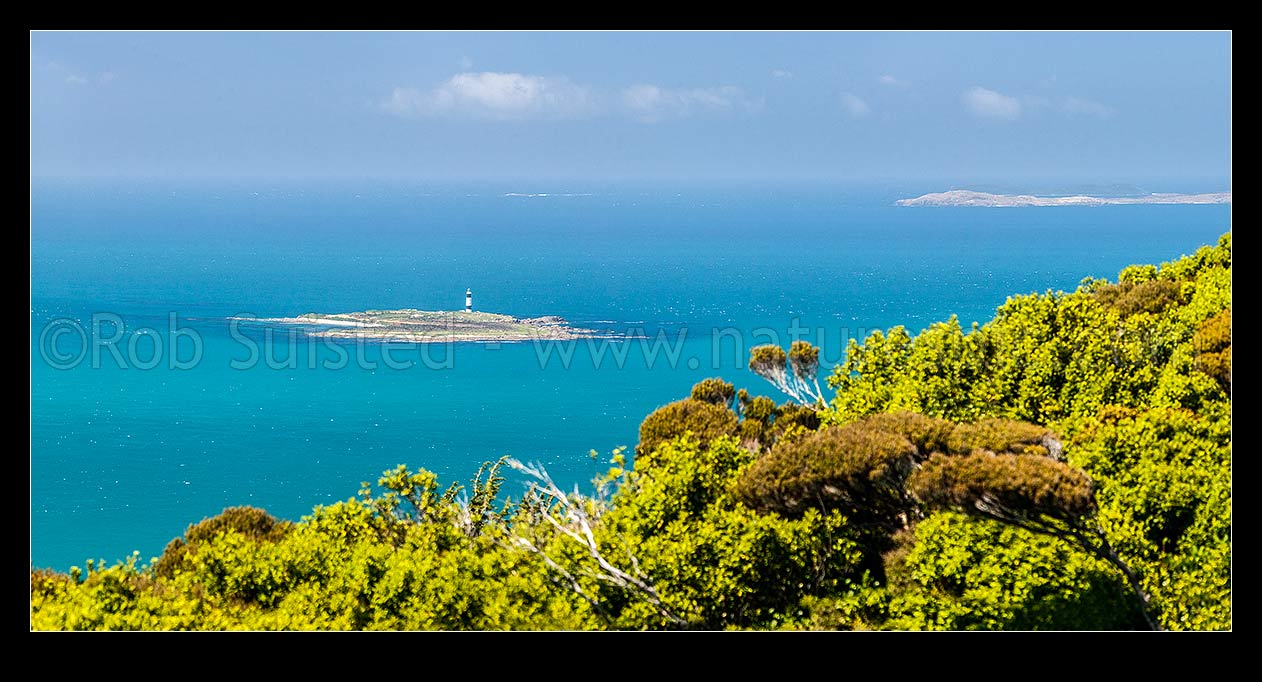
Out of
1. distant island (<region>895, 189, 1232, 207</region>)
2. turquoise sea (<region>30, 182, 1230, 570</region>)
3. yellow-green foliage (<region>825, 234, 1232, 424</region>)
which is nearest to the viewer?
yellow-green foliage (<region>825, 234, 1232, 424</region>)

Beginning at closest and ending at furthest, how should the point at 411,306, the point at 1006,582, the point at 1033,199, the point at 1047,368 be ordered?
the point at 1006,582 → the point at 1047,368 → the point at 411,306 → the point at 1033,199

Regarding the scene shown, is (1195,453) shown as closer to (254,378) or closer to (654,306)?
(254,378)

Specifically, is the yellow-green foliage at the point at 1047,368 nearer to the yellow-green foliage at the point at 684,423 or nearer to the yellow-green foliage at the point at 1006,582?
the yellow-green foliage at the point at 684,423


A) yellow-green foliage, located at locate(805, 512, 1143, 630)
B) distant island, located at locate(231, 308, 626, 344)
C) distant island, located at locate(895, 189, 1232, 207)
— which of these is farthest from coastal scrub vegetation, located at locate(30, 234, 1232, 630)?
distant island, located at locate(895, 189, 1232, 207)

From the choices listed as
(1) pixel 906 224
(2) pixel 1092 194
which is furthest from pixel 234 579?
(2) pixel 1092 194

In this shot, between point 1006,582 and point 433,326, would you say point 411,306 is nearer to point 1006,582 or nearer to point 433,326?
point 433,326

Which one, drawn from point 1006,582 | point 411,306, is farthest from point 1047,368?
point 411,306

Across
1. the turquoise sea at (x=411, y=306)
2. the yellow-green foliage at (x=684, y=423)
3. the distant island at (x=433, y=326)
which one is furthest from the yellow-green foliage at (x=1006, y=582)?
the distant island at (x=433, y=326)

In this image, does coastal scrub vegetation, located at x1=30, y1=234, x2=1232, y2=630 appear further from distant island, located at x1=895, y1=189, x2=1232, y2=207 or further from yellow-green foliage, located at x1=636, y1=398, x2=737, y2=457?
distant island, located at x1=895, y1=189, x2=1232, y2=207
